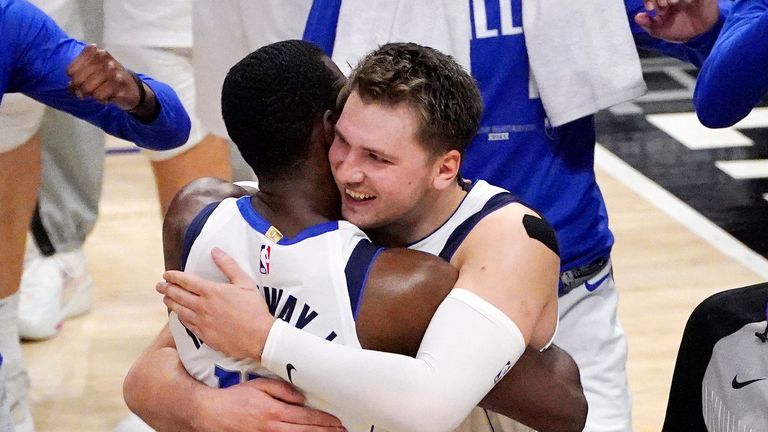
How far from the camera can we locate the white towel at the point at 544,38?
2328 millimetres

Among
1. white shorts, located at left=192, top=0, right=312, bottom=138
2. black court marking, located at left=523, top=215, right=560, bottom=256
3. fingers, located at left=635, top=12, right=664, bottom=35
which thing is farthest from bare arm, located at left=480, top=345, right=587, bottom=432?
white shorts, located at left=192, top=0, right=312, bottom=138

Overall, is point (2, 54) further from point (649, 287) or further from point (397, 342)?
point (649, 287)

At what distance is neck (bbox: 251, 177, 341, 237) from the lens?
175cm

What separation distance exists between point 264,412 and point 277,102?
415 mm

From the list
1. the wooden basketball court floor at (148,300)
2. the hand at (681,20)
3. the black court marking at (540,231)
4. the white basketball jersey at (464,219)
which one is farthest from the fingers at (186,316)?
the wooden basketball court floor at (148,300)

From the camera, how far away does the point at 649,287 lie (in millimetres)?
4352

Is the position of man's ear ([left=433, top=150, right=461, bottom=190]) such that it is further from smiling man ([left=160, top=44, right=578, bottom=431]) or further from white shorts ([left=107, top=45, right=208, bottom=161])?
white shorts ([left=107, top=45, right=208, bottom=161])

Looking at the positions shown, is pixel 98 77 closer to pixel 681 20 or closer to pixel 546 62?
pixel 546 62

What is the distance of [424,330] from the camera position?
5.54ft

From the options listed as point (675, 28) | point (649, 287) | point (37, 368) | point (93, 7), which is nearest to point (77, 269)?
point (37, 368)

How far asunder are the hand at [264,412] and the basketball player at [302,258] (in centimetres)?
2

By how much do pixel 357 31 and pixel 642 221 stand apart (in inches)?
114

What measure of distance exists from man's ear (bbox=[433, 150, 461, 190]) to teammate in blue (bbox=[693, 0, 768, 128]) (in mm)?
557

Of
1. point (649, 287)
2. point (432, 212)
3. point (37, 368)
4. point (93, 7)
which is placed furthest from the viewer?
point (649, 287)
